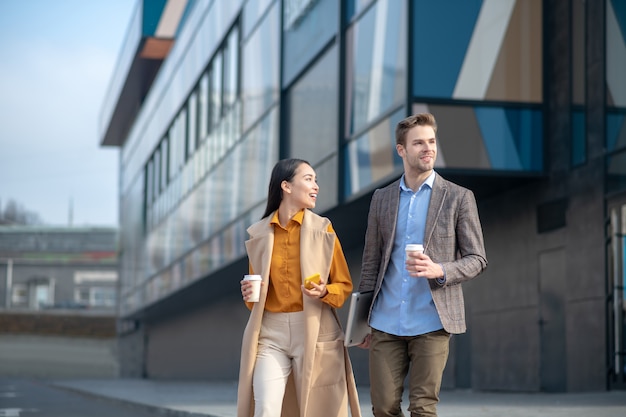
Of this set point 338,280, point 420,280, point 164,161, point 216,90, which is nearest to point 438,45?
point 338,280

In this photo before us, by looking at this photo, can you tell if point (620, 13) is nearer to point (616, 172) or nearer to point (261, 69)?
point (616, 172)

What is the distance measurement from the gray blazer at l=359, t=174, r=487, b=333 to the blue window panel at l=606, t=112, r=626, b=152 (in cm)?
876

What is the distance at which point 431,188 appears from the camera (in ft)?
16.0

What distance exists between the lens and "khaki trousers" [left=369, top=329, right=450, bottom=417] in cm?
468

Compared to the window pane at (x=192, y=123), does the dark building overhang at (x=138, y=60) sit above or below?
above

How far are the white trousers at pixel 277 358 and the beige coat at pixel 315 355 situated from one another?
0.17 ft

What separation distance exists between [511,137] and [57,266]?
69822 millimetres

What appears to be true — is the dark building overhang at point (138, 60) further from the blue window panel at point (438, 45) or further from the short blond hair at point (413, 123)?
the short blond hair at point (413, 123)

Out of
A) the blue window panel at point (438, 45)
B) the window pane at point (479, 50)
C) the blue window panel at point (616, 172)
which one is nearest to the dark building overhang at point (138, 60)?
the window pane at point (479, 50)

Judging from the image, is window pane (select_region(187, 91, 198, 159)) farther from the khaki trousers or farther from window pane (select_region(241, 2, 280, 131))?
the khaki trousers

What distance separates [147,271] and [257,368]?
3292cm

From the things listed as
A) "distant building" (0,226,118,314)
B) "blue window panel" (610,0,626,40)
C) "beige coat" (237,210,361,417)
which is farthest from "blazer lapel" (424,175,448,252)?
"distant building" (0,226,118,314)

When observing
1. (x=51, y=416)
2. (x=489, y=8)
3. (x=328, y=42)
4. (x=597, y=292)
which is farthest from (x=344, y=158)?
(x=51, y=416)

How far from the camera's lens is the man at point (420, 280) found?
469 cm
